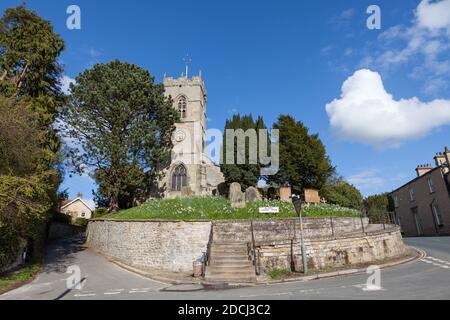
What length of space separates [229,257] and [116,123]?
18.8m

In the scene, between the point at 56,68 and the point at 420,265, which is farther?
the point at 56,68

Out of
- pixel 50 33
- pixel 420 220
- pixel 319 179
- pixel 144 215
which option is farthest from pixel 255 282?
pixel 420 220

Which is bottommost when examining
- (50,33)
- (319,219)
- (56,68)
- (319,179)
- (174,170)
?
(319,219)

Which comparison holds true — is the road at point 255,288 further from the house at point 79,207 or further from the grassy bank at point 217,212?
the house at point 79,207

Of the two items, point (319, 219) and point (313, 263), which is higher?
point (319, 219)

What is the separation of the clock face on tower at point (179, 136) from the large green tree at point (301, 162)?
12.4 m

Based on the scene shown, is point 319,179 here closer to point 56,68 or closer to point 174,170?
point 174,170

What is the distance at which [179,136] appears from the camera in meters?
37.0

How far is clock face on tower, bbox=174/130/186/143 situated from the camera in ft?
120

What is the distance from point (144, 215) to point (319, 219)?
10.9 meters

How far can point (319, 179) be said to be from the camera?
2919 centimetres

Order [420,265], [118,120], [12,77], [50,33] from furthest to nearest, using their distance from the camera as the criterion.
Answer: [118,120], [50,33], [12,77], [420,265]

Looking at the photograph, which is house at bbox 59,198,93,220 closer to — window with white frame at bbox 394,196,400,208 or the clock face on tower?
the clock face on tower

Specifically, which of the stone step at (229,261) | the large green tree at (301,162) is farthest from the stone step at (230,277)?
the large green tree at (301,162)
